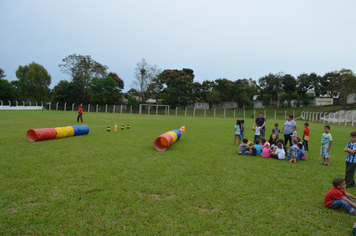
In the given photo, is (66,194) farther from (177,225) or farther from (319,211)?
(319,211)

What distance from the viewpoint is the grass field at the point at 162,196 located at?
3.33 m

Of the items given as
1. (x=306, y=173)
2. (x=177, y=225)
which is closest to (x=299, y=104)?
(x=306, y=173)

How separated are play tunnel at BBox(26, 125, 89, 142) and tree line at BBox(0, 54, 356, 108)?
136 ft

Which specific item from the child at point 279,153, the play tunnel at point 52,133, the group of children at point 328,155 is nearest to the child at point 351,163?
the group of children at point 328,155

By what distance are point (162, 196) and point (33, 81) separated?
71.5 meters

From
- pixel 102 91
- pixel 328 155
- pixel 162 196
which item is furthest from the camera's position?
pixel 102 91

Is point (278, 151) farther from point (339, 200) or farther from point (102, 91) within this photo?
point (102, 91)

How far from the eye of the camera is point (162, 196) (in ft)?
14.4

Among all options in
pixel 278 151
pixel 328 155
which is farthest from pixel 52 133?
pixel 328 155

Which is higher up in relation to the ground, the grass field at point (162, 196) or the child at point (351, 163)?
the child at point (351, 163)

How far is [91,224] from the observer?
3.33 meters

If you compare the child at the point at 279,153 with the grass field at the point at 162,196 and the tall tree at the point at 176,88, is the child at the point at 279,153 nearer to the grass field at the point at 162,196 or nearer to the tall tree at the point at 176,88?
the grass field at the point at 162,196

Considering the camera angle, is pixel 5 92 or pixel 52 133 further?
pixel 5 92

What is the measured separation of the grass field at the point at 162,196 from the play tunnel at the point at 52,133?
2.19 m
